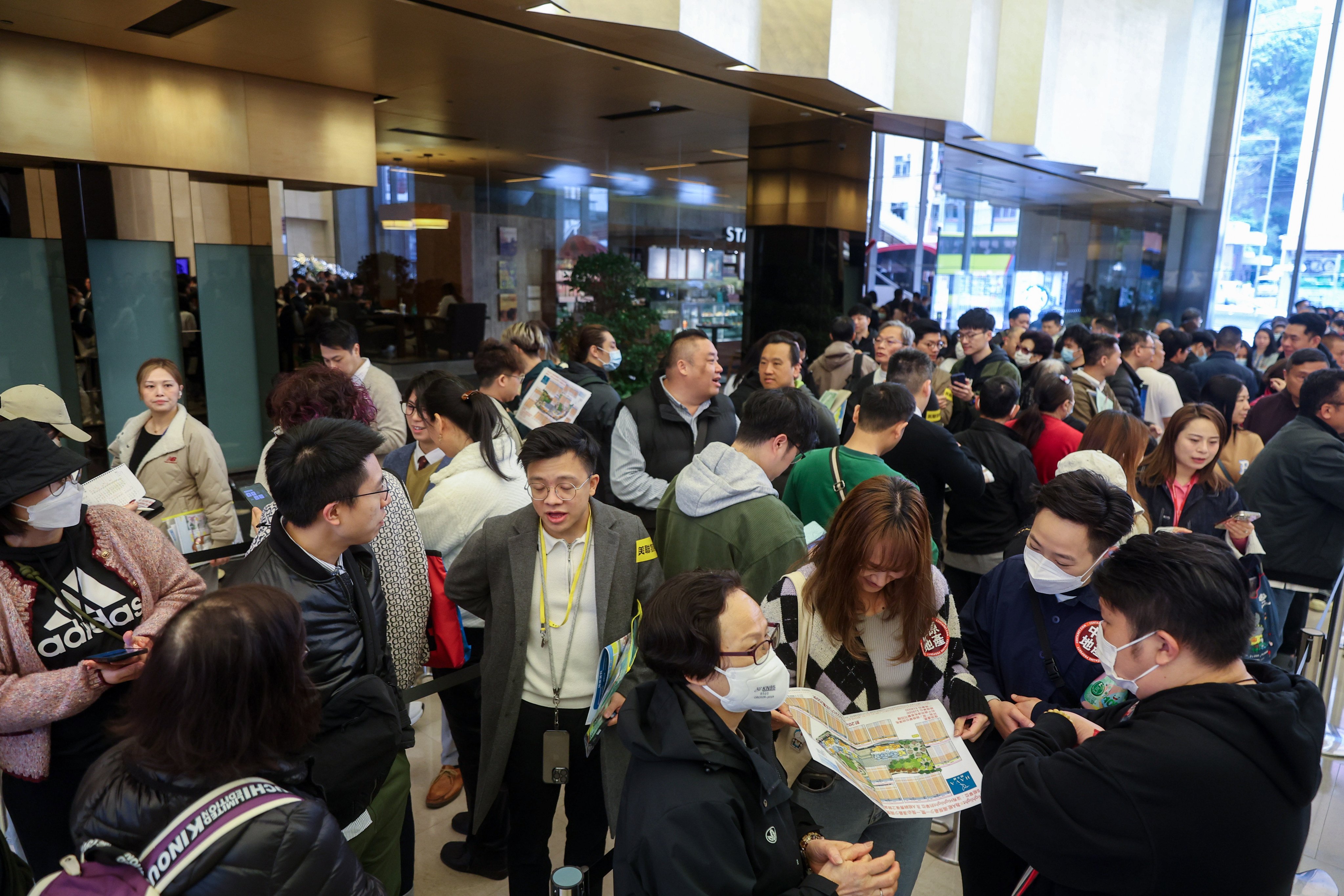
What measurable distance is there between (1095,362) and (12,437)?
624 centimetres

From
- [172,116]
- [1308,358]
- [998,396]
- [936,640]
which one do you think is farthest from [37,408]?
[1308,358]

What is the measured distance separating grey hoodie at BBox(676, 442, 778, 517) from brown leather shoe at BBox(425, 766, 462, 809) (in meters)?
1.67

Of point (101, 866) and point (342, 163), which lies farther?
point (342, 163)

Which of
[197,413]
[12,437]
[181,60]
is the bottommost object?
[197,413]

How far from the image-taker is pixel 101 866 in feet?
4.06

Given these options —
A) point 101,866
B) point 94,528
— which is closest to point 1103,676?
point 101,866

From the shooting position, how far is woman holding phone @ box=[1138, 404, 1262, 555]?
136 inches

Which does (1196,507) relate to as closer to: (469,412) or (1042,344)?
(469,412)

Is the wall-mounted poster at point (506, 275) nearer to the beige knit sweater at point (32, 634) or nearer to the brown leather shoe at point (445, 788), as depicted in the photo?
the brown leather shoe at point (445, 788)

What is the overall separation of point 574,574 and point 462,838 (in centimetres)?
150

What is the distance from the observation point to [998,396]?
169 inches

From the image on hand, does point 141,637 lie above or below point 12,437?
below

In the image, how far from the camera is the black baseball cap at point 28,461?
6.44 ft

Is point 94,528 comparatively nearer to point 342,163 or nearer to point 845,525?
point 845,525
